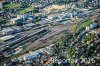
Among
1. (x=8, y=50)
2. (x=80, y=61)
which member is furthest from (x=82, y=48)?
(x=8, y=50)

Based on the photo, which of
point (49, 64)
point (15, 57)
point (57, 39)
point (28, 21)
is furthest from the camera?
point (28, 21)

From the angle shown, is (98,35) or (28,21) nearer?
(98,35)

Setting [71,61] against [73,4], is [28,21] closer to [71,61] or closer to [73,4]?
[73,4]

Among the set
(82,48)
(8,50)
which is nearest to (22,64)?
(8,50)

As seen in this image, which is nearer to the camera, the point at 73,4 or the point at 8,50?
the point at 8,50

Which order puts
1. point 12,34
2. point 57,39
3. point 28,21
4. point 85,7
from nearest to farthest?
point 57,39 < point 12,34 < point 28,21 < point 85,7

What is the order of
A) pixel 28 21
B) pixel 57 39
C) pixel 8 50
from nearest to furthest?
pixel 8 50 < pixel 57 39 < pixel 28 21

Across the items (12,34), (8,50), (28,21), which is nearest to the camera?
(8,50)

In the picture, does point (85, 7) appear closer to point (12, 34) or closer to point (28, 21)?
point (28, 21)
